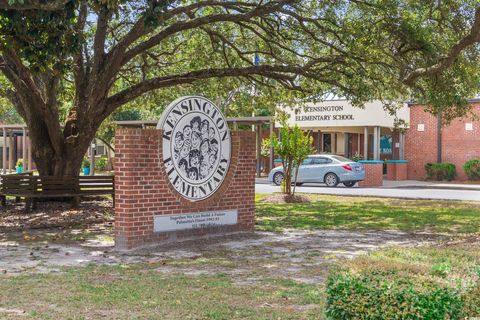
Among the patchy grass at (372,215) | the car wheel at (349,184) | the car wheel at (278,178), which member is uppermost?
the car wheel at (278,178)

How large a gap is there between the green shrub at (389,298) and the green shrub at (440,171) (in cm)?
3001

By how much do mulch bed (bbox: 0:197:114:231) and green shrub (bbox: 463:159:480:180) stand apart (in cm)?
2128

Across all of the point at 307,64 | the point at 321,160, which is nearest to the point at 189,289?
the point at 307,64

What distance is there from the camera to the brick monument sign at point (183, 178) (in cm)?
1017

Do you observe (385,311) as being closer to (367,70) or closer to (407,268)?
(407,268)

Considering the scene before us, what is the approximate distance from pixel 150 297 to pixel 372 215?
34.1 feet

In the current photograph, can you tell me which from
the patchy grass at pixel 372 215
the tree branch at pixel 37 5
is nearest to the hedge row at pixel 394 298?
the tree branch at pixel 37 5

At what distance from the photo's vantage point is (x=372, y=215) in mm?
16172

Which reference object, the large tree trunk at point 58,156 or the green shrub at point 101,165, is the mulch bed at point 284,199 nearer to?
the large tree trunk at point 58,156

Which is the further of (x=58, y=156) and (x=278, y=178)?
(x=278, y=178)

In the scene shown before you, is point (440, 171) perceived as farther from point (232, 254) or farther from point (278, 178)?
point (232, 254)

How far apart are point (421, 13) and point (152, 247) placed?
9.17 meters

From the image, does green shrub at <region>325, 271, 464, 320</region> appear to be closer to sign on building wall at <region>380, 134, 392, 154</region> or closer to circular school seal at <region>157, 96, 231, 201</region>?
circular school seal at <region>157, 96, 231, 201</region>

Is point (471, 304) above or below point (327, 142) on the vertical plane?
below
